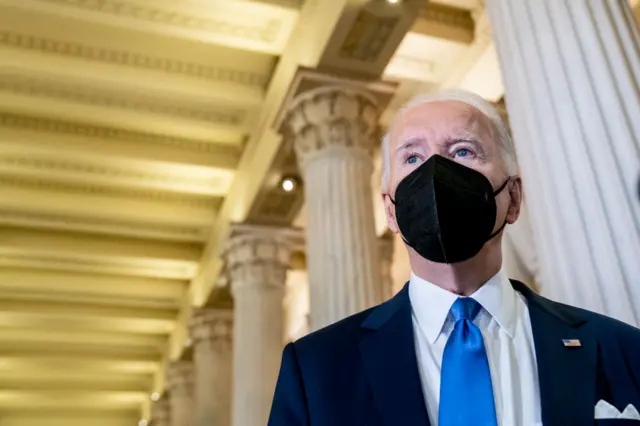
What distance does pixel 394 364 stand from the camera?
1460 mm

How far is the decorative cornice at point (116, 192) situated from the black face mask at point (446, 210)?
990 centimetres

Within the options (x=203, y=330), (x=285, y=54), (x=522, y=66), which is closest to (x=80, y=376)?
(x=203, y=330)

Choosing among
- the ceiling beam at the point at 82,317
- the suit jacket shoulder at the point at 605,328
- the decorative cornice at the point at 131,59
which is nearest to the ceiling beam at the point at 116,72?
the decorative cornice at the point at 131,59

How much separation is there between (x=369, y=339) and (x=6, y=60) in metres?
7.59

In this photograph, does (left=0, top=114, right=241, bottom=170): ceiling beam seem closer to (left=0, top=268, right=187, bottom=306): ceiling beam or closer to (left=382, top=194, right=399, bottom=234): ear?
(left=0, top=268, right=187, bottom=306): ceiling beam

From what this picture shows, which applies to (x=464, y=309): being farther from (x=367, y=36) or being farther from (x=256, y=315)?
(x=256, y=315)

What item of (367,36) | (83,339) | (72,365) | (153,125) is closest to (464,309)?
(367,36)

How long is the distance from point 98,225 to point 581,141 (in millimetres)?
9833

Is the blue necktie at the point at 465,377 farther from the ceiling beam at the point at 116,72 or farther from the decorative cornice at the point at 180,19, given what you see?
the ceiling beam at the point at 116,72

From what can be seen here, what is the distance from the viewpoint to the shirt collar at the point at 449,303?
1.49 meters

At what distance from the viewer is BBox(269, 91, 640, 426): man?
1382 mm

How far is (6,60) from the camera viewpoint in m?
7.90

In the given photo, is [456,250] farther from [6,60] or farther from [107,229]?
[107,229]

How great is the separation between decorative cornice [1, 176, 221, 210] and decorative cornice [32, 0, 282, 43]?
4101mm
